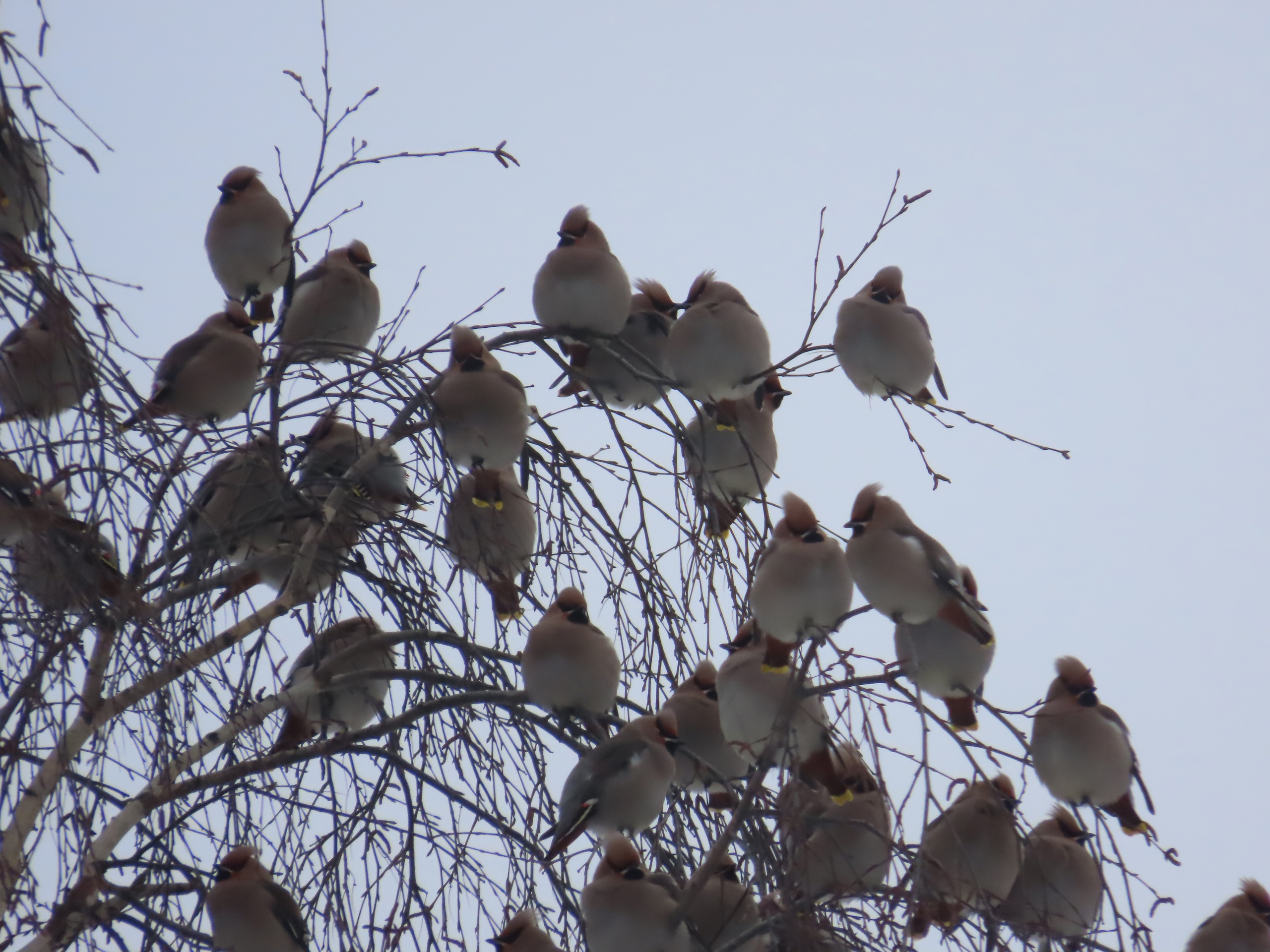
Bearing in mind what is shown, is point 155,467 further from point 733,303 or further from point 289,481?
point 733,303

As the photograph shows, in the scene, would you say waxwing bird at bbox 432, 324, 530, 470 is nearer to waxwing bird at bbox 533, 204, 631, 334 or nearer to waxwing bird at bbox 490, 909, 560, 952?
waxwing bird at bbox 533, 204, 631, 334

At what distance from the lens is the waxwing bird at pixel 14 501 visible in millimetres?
2656

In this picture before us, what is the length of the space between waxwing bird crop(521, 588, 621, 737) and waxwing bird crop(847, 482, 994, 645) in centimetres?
73

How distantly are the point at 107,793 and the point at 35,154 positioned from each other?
5.03ft

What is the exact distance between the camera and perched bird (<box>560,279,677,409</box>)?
474cm

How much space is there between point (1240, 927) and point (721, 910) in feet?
4.96

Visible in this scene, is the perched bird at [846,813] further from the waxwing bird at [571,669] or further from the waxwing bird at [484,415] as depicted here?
the waxwing bird at [484,415]

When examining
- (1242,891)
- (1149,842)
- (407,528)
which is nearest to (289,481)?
(407,528)

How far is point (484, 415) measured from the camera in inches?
157

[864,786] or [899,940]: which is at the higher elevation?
[864,786]

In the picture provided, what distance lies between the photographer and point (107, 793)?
3.60 metres

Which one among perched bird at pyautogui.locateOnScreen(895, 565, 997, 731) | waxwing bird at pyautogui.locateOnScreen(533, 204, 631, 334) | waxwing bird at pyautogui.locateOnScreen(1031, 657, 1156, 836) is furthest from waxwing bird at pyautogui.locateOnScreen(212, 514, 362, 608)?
waxwing bird at pyautogui.locateOnScreen(1031, 657, 1156, 836)

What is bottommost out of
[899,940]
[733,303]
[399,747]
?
[899,940]

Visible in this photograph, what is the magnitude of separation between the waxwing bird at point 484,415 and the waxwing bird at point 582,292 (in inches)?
17.6
